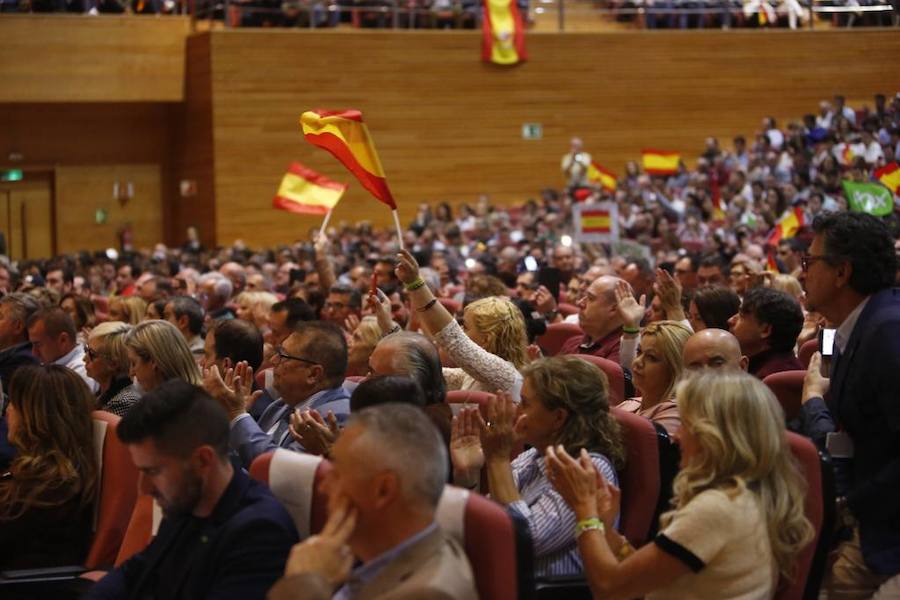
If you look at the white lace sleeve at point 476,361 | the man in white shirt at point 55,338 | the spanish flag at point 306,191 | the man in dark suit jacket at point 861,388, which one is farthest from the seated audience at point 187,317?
the spanish flag at point 306,191

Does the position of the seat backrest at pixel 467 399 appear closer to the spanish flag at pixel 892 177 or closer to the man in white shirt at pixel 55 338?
the man in white shirt at pixel 55 338

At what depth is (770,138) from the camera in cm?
2153

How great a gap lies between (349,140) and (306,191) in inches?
246

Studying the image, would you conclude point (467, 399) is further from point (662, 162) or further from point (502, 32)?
point (502, 32)

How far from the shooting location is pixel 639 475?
4.00 metres

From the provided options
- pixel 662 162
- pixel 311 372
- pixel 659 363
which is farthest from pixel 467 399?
pixel 662 162

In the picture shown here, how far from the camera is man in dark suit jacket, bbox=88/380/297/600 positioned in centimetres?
314

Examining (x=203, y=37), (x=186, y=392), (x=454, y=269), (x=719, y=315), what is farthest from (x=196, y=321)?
(x=203, y=37)

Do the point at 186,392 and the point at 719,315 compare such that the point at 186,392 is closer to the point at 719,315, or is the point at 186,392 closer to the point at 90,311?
the point at 719,315

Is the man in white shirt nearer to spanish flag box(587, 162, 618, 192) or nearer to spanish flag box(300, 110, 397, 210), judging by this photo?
spanish flag box(300, 110, 397, 210)

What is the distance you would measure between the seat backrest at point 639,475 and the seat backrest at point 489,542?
3.32 ft

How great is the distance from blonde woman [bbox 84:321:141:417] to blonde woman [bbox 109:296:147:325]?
8.29ft

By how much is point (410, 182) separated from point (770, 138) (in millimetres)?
5943

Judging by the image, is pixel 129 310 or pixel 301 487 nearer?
pixel 301 487
